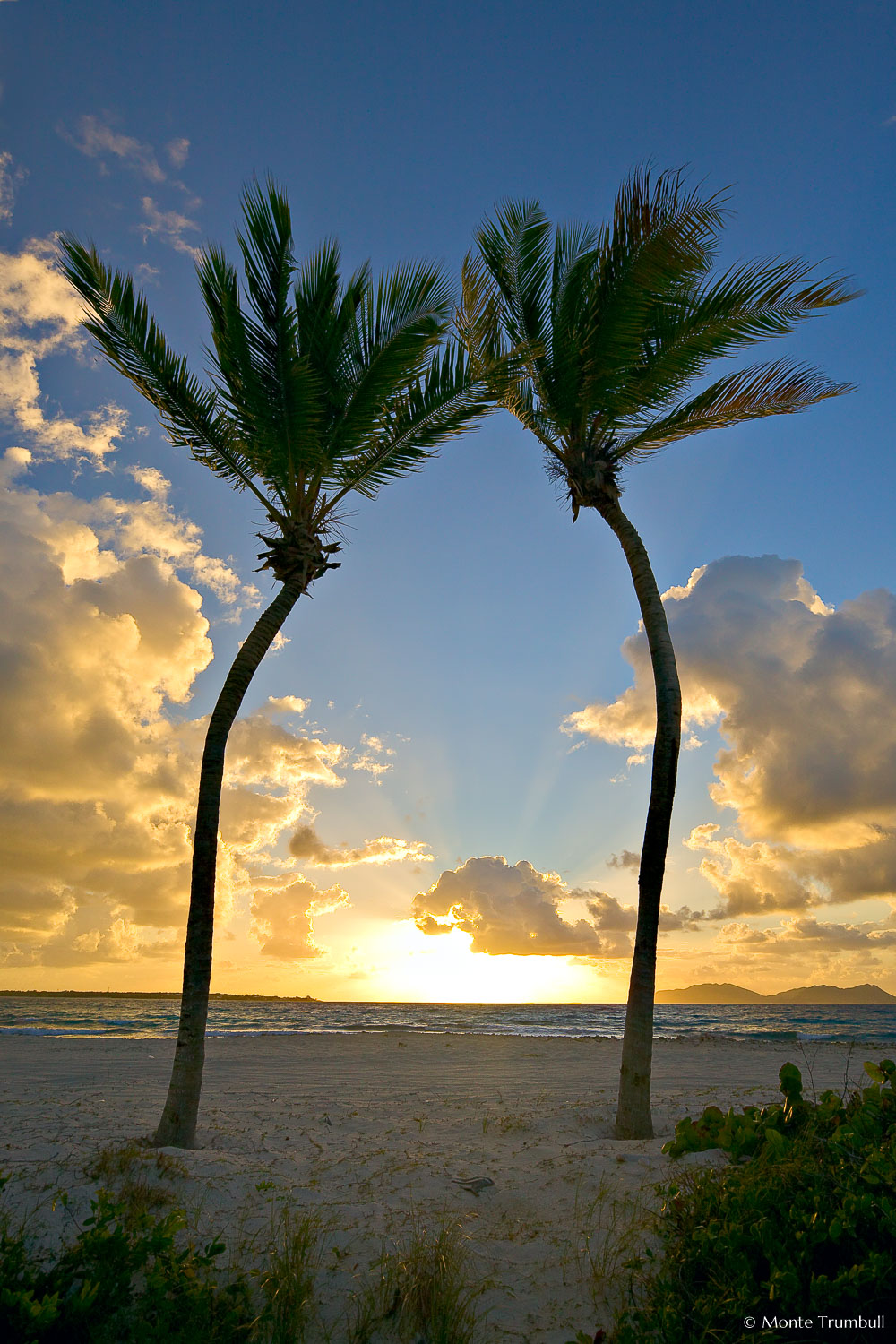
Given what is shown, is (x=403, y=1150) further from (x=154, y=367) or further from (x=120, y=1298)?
(x=154, y=367)

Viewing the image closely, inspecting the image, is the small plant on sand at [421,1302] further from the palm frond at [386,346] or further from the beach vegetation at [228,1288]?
the palm frond at [386,346]

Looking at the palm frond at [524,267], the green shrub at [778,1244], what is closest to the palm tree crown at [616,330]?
the palm frond at [524,267]

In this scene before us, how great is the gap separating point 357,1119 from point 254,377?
901 cm

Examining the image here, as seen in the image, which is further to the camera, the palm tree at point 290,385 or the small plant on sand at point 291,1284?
the palm tree at point 290,385

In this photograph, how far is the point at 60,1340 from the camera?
3.33 m

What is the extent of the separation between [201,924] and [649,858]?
184 inches

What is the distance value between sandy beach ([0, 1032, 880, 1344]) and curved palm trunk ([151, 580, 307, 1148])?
1.30 ft

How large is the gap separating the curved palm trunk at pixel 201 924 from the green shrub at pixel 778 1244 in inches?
178

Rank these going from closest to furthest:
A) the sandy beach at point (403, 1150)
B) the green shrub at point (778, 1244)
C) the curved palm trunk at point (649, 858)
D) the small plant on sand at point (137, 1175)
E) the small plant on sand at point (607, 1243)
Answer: the green shrub at point (778, 1244) → the small plant on sand at point (607, 1243) → the sandy beach at point (403, 1150) → the small plant on sand at point (137, 1175) → the curved palm trunk at point (649, 858)

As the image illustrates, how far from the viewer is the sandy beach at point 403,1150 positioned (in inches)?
188

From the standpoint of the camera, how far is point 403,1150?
7348 millimetres

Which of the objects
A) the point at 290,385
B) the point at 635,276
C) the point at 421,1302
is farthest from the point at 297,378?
the point at 421,1302

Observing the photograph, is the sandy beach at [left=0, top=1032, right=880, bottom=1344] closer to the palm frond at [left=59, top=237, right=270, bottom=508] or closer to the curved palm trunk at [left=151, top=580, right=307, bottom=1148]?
the curved palm trunk at [left=151, top=580, right=307, bottom=1148]

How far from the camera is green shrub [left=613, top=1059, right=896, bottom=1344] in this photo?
3145mm
